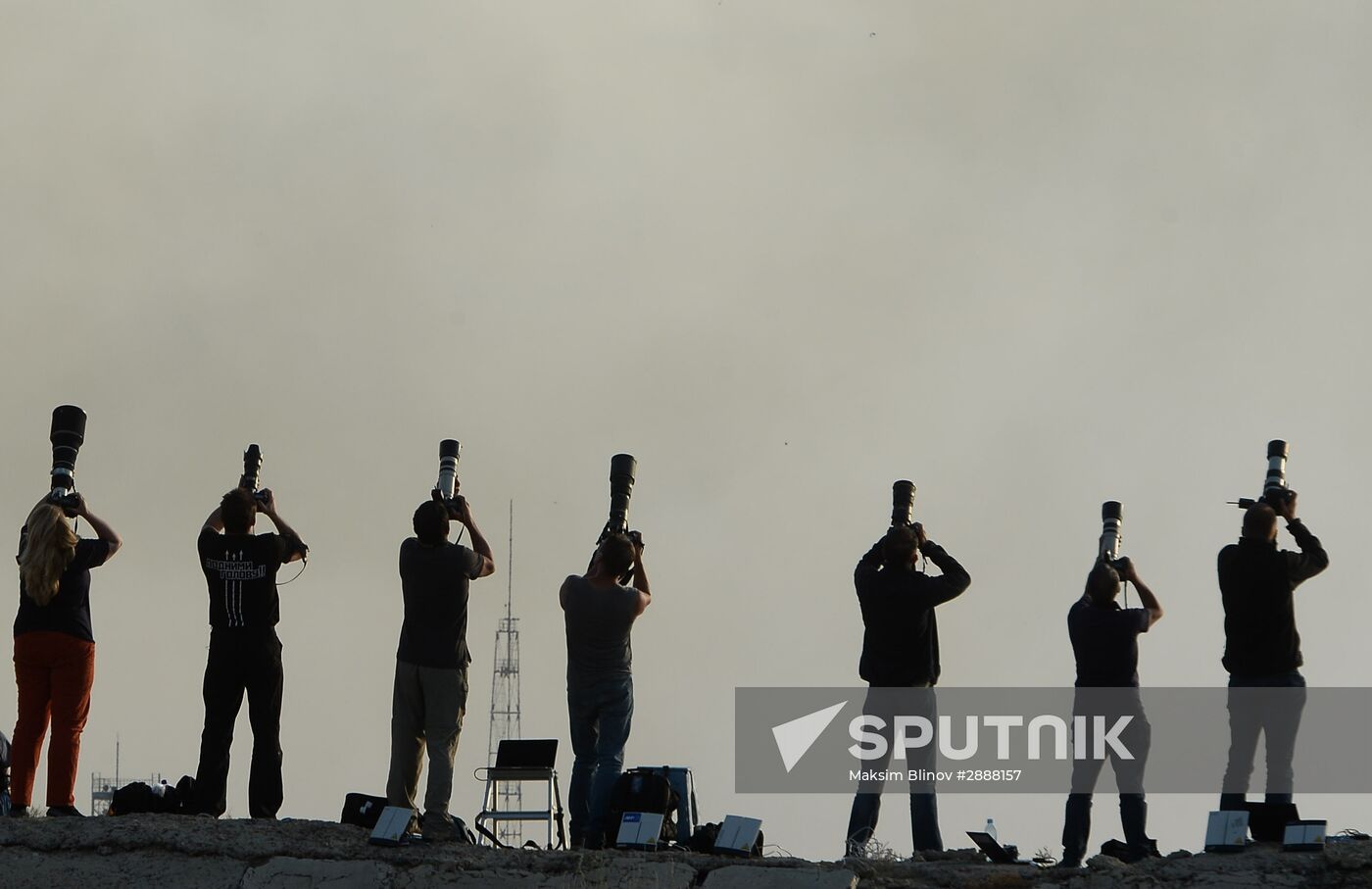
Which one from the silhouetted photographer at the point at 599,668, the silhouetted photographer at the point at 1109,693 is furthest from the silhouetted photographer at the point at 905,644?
the silhouetted photographer at the point at 599,668

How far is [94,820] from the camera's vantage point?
14.1 m

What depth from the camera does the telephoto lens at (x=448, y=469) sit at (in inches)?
574

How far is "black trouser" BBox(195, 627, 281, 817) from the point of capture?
14031 millimetres

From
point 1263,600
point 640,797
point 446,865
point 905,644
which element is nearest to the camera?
point 446,865

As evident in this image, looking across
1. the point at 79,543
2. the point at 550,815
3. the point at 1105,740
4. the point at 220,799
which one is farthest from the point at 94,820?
the point at 1105,740

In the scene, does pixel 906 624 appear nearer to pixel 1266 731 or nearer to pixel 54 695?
pixel 1266 731

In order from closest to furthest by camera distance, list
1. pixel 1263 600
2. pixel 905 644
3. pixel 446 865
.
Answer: pixel 446 865
pixel 1263 600
pixel 905 644

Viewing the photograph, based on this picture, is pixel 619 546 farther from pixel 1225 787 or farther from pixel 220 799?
pixel 1225 787

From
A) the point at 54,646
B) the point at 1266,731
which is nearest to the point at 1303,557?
the point at 1266,731

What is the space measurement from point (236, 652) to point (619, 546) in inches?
95.7

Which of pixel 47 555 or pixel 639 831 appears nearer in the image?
pixel 639 831

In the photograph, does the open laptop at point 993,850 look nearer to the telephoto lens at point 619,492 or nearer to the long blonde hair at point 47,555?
the telephoto lens at point 619,492

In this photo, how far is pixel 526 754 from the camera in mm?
14664

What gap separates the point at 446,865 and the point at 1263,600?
5133 millimetres
